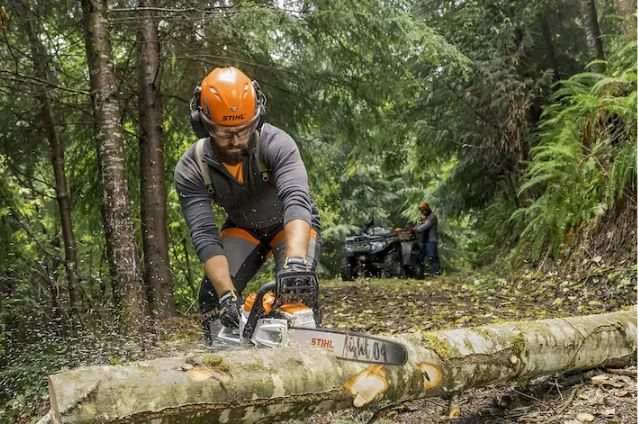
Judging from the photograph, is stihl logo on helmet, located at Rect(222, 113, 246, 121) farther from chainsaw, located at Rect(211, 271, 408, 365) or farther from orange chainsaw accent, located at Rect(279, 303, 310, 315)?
orange chainsaw accent, located at Rect(279, 303, 310, 315)

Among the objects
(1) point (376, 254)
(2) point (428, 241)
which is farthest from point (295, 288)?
(1) point (376, 254)

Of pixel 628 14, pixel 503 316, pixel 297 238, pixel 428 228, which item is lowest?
pixel 503 316

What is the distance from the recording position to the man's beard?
331cm

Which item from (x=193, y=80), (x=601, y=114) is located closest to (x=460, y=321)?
(x=601, y=114)

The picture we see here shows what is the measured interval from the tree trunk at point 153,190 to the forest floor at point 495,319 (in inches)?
20.1

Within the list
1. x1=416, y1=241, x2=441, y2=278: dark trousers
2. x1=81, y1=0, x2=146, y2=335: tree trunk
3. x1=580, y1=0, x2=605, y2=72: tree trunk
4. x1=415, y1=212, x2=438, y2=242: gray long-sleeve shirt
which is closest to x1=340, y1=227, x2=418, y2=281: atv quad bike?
x1=416, y1=241, x2=441, y2=278: dark trousers

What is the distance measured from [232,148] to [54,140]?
13.3ft

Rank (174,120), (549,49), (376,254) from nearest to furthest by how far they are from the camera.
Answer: (174,120) < (549,49) < (376,254)

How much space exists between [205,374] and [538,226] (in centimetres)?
626

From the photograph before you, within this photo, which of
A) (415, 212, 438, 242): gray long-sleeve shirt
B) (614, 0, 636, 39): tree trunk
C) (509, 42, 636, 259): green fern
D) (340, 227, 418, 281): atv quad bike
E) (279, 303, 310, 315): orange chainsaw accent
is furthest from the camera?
(340, 227, 418, 281): atv quad bike

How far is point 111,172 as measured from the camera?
487cm

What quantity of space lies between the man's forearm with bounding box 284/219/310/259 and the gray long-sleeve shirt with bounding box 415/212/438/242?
9013mm

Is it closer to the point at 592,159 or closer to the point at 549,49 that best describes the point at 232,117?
the point at 592,159

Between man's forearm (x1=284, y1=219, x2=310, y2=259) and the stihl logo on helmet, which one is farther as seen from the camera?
the stihl logo on helmet
